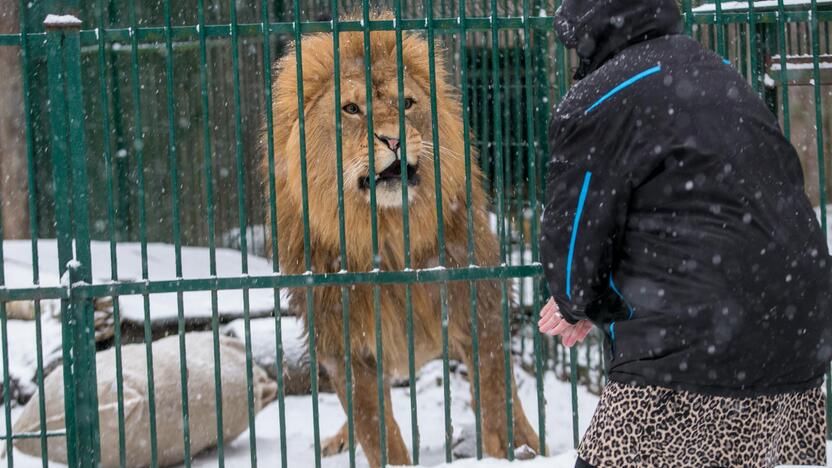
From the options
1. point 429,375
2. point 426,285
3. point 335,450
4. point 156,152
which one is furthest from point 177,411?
point 156,152

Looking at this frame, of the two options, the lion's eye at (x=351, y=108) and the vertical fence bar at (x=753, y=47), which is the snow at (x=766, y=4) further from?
the lion's eye at (x=351, y=108)

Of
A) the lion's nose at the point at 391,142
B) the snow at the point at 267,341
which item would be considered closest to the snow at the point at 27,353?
the snow at the point at 267,341

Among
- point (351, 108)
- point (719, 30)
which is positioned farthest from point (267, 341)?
point (719, 30)

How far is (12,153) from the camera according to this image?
861cm

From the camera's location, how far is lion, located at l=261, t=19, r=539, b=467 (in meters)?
4.54

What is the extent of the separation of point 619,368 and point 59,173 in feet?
7.79

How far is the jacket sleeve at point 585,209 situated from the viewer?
240cm

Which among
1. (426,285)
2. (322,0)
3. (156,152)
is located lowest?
(426,285)

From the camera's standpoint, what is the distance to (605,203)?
2398 millimetres

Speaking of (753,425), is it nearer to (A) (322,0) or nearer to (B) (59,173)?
(B) (59,173)

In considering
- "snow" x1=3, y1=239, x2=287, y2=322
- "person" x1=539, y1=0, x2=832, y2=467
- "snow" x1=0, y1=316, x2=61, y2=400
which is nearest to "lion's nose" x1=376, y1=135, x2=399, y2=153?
"person" x1=539, y1=0, x2=832, y2=467

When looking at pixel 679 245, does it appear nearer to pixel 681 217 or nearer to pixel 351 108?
Answer: pixel 681 217

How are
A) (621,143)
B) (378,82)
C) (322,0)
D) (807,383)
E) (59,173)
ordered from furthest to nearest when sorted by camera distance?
1. (322,0)
2. (378,82)
3. (59,173)
4. (807,383)
5. (621,143)

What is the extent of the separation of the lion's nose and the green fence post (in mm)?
1176
